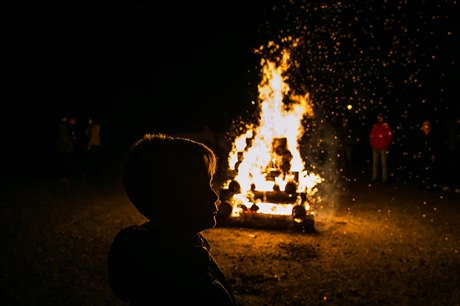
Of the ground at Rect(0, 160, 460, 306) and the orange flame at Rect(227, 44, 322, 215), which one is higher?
the orange flame at Rect(227, 44, 322, 215)

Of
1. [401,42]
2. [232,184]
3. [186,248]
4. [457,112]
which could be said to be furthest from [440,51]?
[186,248]

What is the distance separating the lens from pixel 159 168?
5.89 feet

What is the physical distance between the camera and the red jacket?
12867 millimetres

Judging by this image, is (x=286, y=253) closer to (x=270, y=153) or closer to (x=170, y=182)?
(x=270, y=153)

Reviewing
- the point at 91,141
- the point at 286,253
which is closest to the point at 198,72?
the point at 91,141

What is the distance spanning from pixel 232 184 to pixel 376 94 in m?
11.9

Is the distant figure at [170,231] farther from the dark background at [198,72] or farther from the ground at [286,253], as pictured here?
the dark background at [198,72]

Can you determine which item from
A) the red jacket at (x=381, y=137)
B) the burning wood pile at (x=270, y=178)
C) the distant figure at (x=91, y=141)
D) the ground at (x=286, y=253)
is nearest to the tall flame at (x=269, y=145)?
the burning wood pile at (x=270, y=178)

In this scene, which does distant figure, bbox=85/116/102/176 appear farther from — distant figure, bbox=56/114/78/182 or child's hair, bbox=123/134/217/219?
child's hair, bbox=123/134/217/219

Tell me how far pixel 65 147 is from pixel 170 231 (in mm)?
11676

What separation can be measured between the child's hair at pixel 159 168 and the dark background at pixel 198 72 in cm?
1108

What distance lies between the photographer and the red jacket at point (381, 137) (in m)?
12.9

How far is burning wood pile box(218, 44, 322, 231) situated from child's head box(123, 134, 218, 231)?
239 inches

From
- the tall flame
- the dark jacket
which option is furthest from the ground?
the dark jacket
